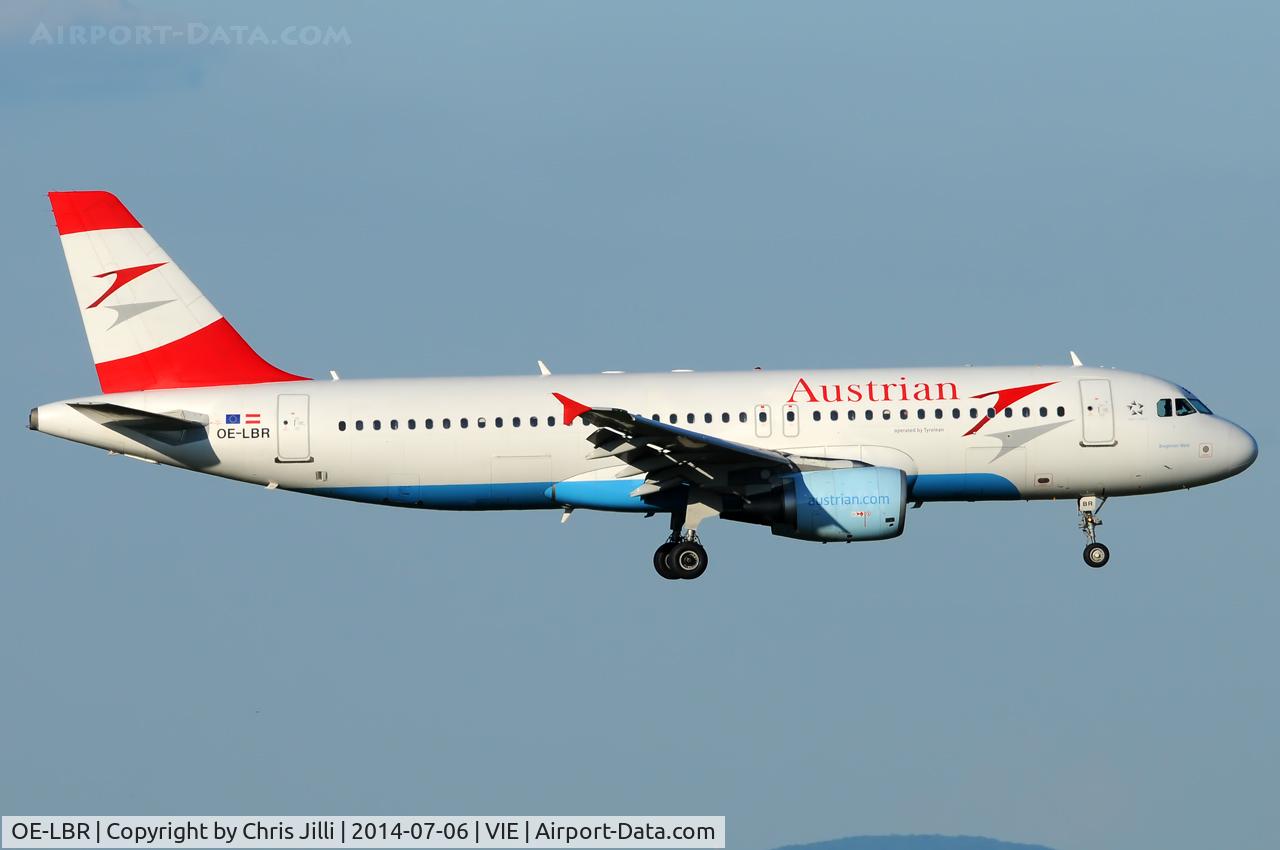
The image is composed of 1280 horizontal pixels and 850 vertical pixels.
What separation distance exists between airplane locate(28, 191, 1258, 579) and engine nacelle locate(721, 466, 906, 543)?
0.42 meters

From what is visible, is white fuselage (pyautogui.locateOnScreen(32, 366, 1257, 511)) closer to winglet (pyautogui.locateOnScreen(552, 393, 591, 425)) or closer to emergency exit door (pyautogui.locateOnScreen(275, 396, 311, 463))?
emergency exit door (pyautogui.locateOnScreen(275, 396, 311, 463))

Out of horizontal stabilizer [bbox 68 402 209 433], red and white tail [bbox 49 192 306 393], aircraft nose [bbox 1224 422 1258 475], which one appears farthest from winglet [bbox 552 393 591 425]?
aircraft nose [bbox 1224 422 1258 475]

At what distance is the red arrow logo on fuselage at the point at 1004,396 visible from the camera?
4609 centimetres

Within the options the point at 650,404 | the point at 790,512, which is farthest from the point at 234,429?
the point at 790,512

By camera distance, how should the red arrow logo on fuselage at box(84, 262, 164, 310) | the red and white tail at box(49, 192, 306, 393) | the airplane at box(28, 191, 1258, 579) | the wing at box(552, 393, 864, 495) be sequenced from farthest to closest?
1. the red arrow logo on fuselage at box(84, 262, 164, 310)
2. the red and white tail at box(49, 192, 306, 393)
3. the airplane at box(28, 191, 1258, 579)
4. the wing at box(552, 393, 864, 495)

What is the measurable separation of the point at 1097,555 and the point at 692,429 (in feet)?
34.7

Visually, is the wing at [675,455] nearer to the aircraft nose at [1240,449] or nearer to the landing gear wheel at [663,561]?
the landing gear wheel at [663,561]

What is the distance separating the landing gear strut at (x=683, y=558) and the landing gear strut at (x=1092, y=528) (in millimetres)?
9486

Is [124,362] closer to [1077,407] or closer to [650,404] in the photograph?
[650,404]

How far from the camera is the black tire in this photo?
1815 inches

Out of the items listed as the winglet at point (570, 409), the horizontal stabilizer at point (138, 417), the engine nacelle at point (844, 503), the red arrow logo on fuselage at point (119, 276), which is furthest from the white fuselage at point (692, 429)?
the red arrow logo on fuselage at point (119, 276)

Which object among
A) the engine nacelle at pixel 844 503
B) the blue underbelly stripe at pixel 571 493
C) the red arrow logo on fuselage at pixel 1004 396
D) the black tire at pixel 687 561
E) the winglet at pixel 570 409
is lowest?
the black tire at pixel 687 561

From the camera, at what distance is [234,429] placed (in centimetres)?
4697

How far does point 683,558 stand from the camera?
151 ft
